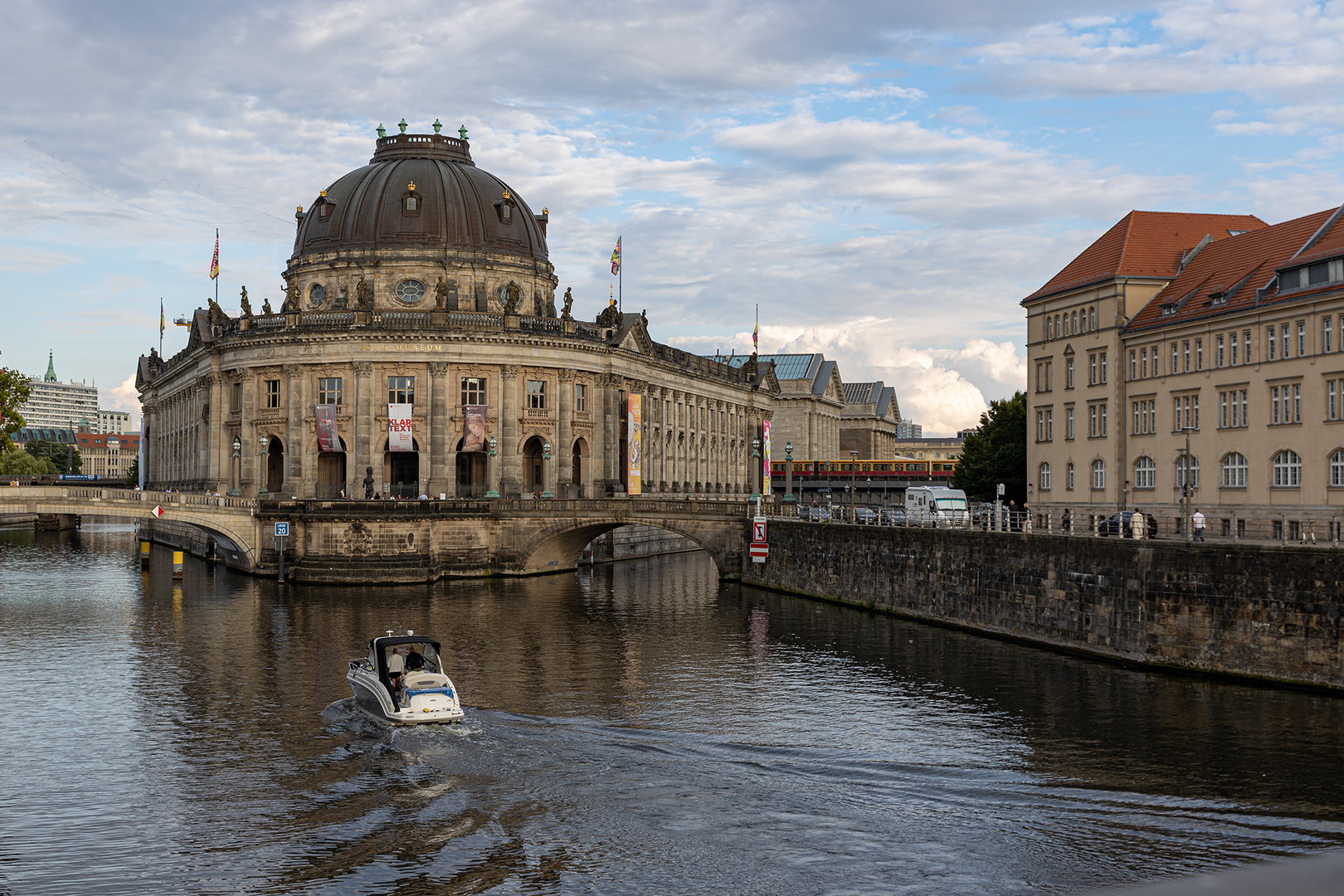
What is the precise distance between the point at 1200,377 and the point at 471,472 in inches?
2207

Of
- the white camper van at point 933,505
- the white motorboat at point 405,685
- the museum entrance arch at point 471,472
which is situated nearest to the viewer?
the white motorboat at point 405,685

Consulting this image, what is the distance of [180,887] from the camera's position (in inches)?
880

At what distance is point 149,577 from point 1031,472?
6337 cm

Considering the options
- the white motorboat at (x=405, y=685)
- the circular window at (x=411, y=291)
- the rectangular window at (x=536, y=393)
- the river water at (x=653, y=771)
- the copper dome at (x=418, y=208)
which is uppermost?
the copper dome at (x=418, y=208)

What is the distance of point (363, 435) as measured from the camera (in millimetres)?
92812

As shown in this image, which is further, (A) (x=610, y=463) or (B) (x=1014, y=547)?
(A) (x=610, y=463)

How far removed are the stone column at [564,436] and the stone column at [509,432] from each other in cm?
375

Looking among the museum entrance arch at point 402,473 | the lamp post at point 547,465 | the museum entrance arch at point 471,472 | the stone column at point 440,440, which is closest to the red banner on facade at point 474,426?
the stone column at point 440,440

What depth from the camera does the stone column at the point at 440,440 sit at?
92312 mm

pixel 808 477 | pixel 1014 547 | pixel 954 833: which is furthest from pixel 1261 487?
pixel 808 477

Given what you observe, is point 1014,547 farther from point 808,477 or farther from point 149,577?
point 808,477

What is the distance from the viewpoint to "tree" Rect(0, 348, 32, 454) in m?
95.3

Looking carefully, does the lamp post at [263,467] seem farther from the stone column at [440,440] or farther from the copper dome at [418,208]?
the copper dome at [418,208]

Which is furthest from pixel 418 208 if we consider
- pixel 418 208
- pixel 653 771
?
pixel 653 771
